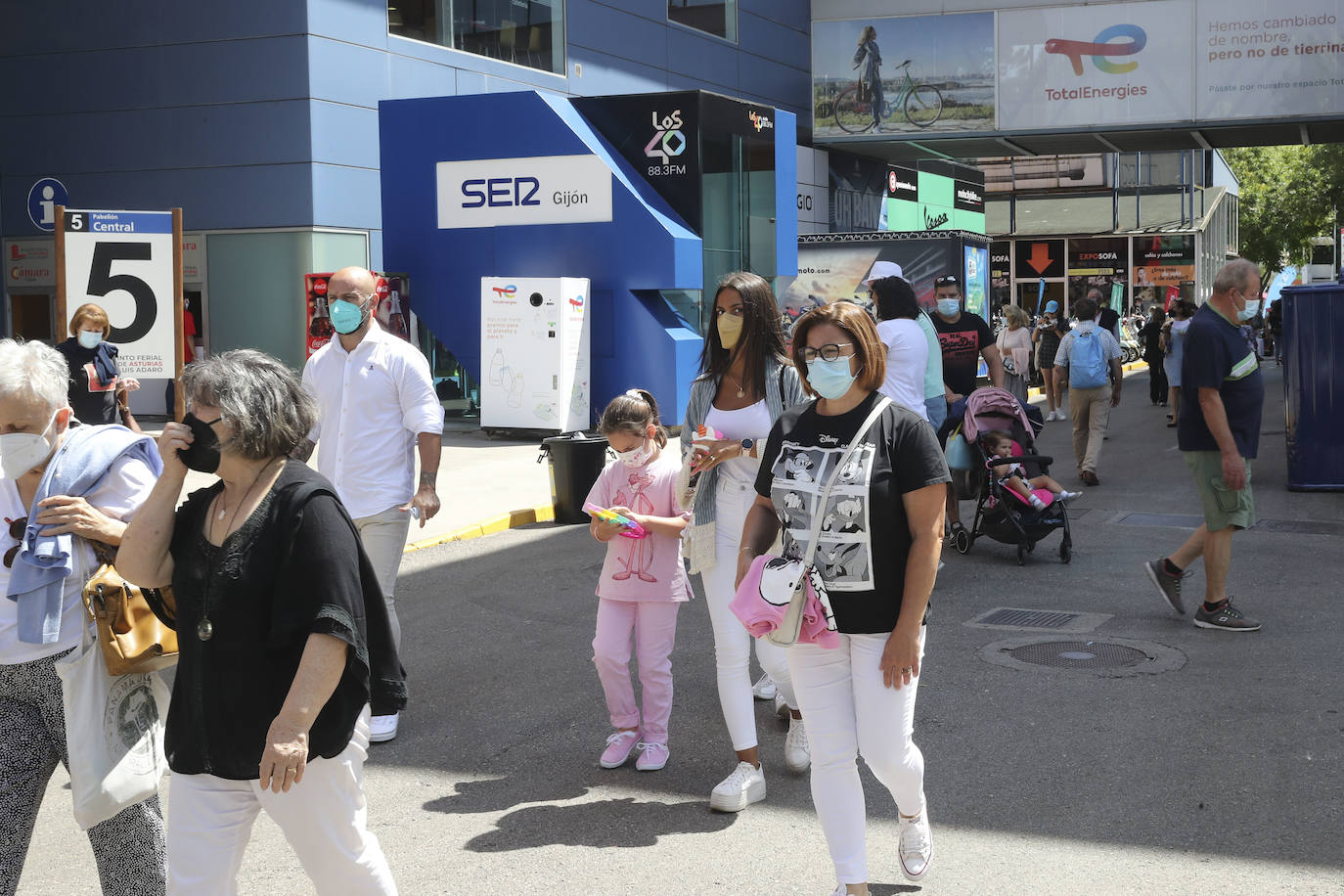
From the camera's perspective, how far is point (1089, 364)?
14406 millimetres

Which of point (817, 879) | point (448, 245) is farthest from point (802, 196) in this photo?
point (817, 879)

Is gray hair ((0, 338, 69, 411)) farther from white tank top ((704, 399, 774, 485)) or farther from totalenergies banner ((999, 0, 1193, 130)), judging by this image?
totalenergies banner ((999, 0, 1193, 130))

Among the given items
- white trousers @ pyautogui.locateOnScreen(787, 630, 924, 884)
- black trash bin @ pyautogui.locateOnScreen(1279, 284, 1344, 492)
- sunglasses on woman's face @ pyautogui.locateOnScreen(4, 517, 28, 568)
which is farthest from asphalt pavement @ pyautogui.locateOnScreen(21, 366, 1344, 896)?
black trash bin @ pyautogui.locateOnScreen(1279, 284, 1344, 492)

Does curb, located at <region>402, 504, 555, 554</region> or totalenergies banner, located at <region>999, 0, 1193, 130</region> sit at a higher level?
totalenergies banner, located at <region>999, 0, 1193, 130</region>

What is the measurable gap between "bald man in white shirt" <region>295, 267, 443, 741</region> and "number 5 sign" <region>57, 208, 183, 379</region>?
158 inches

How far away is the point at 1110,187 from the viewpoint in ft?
175

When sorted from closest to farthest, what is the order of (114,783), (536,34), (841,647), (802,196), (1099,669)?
(114,783) → (841,647) → (1099,669) → (536,34) → (802,196)

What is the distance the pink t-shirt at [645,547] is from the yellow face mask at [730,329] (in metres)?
0.59

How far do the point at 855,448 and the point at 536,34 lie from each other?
73.3ft

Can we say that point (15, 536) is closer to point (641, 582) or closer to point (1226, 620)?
point (641, 582)

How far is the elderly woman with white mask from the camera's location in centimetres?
364

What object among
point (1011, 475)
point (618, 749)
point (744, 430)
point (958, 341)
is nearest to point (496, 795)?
point (618, 749)

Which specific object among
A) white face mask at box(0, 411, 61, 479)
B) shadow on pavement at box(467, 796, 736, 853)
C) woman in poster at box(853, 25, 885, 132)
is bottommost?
shadow on pavement at box(467, 796, 736, 853)

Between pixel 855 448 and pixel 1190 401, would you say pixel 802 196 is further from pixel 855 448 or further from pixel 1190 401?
pixel 855 448
